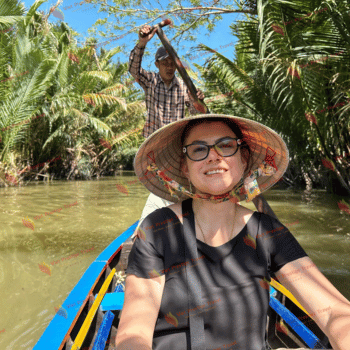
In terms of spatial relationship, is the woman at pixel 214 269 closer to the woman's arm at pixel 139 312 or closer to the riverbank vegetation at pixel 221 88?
the woman's arm at pixel 139 312

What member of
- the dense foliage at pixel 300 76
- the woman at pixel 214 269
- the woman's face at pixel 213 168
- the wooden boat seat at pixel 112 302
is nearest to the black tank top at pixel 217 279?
the woman at pixel 214 269

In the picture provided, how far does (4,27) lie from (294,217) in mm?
9470

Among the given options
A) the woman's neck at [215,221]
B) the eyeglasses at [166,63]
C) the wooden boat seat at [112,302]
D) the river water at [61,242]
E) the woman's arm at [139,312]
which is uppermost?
the eyeglasses at [166,63]

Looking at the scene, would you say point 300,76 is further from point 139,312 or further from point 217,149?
point 139,312

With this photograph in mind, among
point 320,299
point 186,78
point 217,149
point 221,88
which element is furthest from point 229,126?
point 221,88

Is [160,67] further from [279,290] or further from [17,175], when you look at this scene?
[17,175]

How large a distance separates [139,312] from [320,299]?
23.7 inches

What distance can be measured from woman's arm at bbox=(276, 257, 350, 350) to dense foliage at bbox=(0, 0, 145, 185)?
693 cm

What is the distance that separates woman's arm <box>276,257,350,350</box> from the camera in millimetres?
1005

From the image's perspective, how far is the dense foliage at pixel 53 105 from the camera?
9.72 m

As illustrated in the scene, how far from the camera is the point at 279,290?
2.25 m

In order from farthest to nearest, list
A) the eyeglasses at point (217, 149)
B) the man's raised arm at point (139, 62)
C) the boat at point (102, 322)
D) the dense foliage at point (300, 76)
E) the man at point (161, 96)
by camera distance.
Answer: the dense foliage at point (300, 76) → the man at point (161, 96) → the man's raised arm at point (139, 62) → the boat at point (102, 322) → the eyeglasses at point (217, 149)

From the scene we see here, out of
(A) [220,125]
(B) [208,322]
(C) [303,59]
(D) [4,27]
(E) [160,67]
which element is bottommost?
A: (B) [208,322]

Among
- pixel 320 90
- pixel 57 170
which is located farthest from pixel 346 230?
pixel 57 170
